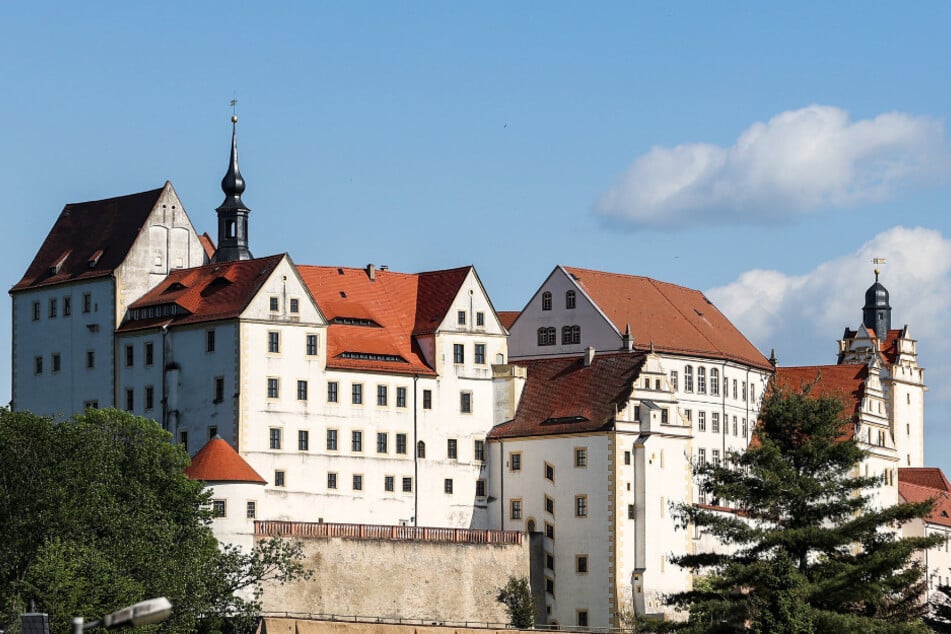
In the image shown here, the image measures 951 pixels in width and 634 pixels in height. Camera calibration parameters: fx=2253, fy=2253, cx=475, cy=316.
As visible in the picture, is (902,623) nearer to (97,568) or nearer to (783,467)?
(783,467)

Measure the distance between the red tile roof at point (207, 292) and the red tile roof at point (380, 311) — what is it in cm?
357

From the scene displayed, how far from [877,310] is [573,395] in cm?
6819

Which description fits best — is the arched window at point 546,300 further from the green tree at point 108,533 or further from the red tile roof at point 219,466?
the green tree at point 108,533

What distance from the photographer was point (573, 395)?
102m

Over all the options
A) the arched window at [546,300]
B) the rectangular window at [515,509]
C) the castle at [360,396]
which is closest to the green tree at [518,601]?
the castle at [360,396]

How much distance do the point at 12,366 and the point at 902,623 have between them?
5091 centimetres

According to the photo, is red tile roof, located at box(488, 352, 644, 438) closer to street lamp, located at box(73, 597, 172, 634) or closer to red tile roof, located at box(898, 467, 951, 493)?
red tile roof, located at box(898, 467, 951, 493)

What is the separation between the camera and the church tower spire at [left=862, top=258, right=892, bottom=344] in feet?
537

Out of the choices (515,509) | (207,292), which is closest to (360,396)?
(207,292)

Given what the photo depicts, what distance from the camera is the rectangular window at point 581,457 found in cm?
9894

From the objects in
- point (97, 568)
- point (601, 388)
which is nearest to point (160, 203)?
point (601, 388)

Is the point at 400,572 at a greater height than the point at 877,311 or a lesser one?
lesser

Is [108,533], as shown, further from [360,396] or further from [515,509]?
[515,509]

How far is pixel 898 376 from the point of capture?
156875 millimetres
